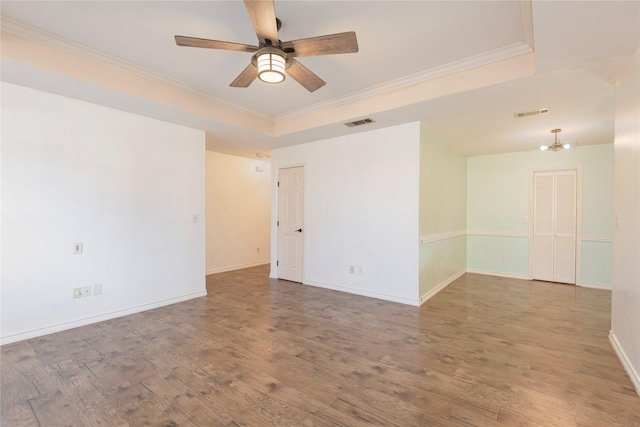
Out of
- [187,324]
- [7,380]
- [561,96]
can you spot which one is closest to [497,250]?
[561,96]

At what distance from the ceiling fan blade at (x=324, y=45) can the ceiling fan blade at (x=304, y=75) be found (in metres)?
0.17

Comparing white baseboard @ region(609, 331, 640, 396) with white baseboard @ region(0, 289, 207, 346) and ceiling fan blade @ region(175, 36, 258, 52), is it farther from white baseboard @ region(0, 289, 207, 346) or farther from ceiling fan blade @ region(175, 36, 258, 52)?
white baseboard @ region(0, 289, 207, 346)

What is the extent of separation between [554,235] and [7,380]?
25.2 ft

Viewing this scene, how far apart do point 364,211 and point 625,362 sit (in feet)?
10.3

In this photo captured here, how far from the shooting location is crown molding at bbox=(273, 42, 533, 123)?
2.74 meters

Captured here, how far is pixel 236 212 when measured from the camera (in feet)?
22.1

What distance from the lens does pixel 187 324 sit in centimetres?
341

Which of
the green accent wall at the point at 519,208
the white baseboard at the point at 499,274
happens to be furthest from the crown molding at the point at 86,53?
the white baseboard at the point at 499,274

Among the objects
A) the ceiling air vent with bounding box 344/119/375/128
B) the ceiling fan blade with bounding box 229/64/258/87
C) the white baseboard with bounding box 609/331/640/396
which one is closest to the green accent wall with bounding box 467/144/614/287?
the white baseboard with bounding box 609/331/640/396

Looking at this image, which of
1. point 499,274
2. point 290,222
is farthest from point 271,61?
point 499,274

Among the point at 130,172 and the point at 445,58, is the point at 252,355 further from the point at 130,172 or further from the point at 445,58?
the point at 445,58

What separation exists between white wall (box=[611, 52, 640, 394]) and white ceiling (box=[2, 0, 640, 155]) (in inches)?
13.3

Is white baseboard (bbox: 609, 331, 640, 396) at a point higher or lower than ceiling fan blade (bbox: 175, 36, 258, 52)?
lower

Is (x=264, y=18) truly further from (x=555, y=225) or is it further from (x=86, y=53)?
(x=555, y=225)
